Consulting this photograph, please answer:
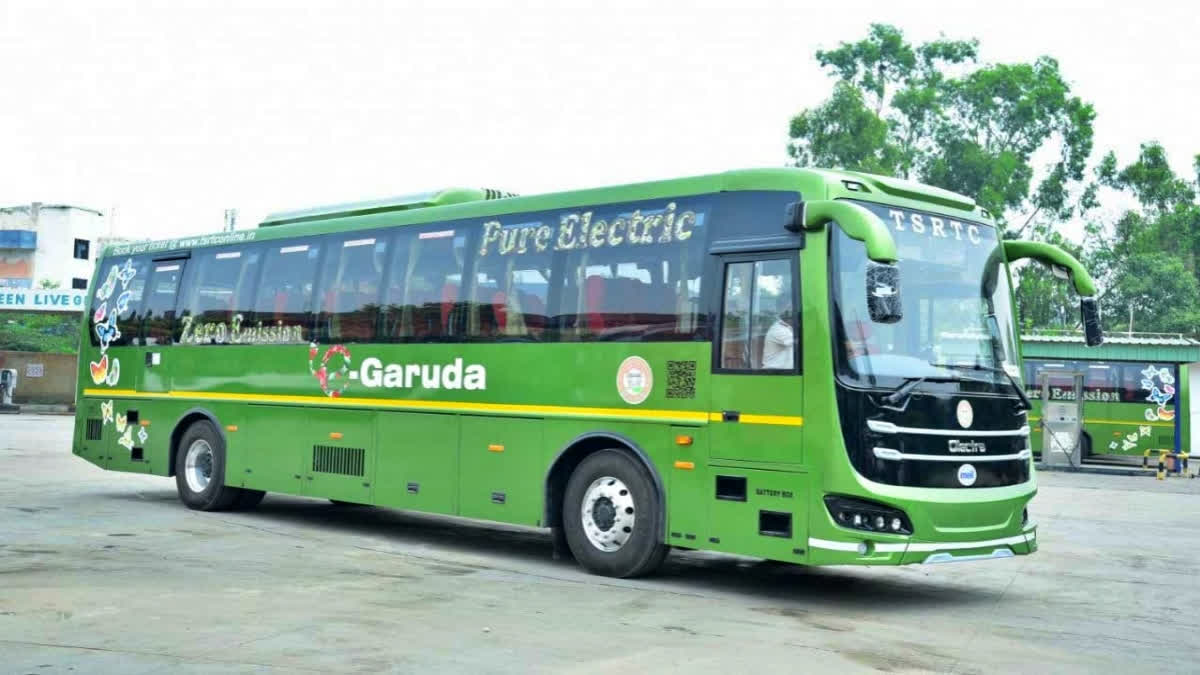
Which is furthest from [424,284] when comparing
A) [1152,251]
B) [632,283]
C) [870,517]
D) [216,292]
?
[1152,251]

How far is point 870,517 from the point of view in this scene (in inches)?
369

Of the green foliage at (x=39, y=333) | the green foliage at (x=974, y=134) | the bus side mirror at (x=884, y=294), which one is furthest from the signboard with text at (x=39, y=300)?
the bus side mirror at (x=884, y=294)

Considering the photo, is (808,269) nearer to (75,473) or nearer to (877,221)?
(877,221)

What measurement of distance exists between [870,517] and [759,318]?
1.73m

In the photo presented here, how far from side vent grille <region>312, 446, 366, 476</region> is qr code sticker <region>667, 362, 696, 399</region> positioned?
429cm

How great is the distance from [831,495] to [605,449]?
2346 millimetres

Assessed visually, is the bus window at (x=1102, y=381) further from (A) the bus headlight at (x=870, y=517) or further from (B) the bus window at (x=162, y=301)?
(A) the bus headlight at (x=870, y=517)

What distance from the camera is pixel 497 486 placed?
1197 centimetres

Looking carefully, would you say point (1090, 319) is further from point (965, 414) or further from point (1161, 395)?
point (1161, 395)

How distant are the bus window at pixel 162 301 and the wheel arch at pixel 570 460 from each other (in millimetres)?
6967

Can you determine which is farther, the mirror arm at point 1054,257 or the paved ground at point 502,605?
the mirror arm at point 1054,257

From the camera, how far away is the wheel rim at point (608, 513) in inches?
425

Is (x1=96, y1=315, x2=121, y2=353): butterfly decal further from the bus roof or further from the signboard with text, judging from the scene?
the signboard with text

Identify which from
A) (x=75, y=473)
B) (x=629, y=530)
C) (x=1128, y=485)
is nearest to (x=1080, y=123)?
(x=1128, y=485)
